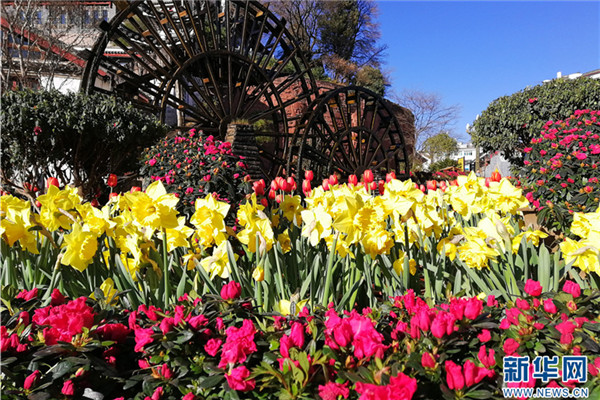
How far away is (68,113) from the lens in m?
4.96

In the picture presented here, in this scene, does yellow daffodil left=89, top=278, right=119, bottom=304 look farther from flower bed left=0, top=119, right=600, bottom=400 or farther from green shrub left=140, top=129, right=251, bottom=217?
green shrub left=140, top=129, right=251, bottom=217

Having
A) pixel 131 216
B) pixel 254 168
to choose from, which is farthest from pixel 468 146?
pixel 131 216

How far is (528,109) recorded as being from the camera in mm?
8430

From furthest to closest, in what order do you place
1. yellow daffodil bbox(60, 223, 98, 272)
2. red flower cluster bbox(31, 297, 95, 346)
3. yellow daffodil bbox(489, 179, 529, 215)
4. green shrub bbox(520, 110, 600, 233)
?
green shrub bbox(520, 110, 600, 233) < yellow daffodil bbox(489, 179, 529, 215) < yellow daffodil bbox(60, 223, 98, 272) < red flower cluster bbox(31, 297, 95, 346)

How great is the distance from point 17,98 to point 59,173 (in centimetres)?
96

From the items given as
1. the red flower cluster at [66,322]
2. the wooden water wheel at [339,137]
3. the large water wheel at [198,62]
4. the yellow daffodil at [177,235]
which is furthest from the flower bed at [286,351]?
the wooden water wheel at [339,137]

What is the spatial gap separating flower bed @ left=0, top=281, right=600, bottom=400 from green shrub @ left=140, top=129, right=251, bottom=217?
230cm

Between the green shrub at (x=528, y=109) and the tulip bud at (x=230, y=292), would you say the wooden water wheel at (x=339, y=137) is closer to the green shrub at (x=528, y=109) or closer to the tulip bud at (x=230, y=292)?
the green shrub at (x=528, y=109)

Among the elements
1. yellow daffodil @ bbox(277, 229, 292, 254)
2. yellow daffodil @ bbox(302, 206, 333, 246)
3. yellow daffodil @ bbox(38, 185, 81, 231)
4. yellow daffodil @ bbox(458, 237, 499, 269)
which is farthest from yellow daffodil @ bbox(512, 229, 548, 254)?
yellow daffodil @ bbox(38, 185, 81, 231)

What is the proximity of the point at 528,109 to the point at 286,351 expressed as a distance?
8946mm

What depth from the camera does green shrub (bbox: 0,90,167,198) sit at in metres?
4.81

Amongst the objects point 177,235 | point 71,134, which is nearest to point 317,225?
point 177,235

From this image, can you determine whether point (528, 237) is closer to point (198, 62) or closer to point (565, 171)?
point (565, 171)

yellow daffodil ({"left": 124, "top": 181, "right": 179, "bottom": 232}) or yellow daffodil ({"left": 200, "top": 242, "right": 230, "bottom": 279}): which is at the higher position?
yellow daffodil ({"left": 124, "top": 181, "right": 179, "bottom": 232})
